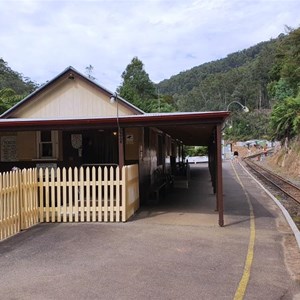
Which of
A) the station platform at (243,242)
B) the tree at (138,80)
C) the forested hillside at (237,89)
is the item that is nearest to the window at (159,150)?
the station platform at (243,242)

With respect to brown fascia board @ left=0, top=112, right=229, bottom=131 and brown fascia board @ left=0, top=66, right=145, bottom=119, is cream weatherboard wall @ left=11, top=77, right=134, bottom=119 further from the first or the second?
brown fascia board @ left=0, top=112, right=229, bottom=131

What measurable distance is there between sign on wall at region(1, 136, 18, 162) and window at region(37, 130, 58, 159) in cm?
88

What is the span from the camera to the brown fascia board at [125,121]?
9.57 meters

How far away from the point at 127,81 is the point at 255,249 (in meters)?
64.7

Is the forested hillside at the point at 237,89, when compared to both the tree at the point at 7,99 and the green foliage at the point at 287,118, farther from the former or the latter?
the tree at the point at 7,99

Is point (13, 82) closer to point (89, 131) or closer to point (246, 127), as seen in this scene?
point (246, 127)

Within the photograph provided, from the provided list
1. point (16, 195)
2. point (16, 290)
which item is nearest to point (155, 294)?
point (16, 290)

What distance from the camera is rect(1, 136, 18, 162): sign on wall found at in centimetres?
1372

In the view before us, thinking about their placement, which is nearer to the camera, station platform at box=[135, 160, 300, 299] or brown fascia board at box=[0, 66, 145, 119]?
station platform at box=[135, 160, 300, 299]

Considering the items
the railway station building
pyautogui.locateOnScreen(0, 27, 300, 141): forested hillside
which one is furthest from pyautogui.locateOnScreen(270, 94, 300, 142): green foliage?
the railway station building

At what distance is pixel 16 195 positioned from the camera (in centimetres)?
875

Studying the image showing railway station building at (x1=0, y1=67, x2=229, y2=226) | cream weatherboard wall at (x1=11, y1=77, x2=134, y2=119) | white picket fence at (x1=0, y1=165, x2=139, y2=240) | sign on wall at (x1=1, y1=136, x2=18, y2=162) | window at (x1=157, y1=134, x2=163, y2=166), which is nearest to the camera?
white picket fence at (x1=0, y1=165, x2=139, y2=240)

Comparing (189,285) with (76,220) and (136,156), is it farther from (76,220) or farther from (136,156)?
(136,156)

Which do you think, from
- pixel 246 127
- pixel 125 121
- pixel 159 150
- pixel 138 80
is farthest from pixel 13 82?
pixel 125 121
